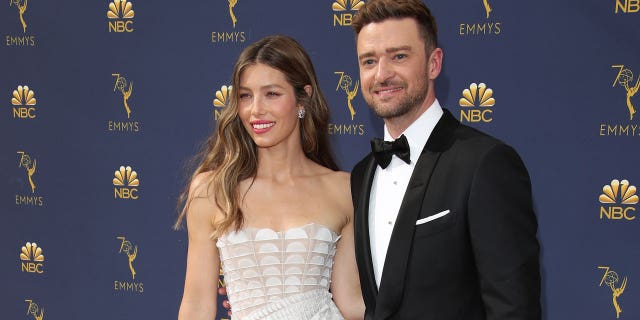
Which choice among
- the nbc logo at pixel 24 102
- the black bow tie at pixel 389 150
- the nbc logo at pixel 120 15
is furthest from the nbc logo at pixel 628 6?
the nbc logo at pixel 24 102

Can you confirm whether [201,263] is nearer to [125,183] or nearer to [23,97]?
[125,183]

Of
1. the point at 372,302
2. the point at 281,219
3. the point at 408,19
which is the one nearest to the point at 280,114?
the point at 281,219

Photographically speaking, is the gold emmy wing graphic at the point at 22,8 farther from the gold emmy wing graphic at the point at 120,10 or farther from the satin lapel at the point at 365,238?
the satin lapel at the point at 365,238

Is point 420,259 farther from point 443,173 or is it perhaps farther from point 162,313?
point 162,313

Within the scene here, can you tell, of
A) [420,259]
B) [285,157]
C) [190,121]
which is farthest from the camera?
[190,121]

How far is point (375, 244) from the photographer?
5.87ft

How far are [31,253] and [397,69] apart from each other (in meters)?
2.75

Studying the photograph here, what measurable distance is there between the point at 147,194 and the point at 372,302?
191 centimetres

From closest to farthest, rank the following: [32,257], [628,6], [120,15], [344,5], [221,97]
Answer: [628,6]
[344,5]
[221,97]
[120,15]
[32,257]

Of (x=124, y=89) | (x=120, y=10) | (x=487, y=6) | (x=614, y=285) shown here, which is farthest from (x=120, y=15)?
(x=614, y=285)

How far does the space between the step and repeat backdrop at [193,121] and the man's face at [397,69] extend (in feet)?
3.46

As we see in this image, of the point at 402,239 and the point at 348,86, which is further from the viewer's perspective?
the point at 348,86

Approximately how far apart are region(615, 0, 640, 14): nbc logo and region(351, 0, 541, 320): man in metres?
1.15

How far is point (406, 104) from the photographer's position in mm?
1744
